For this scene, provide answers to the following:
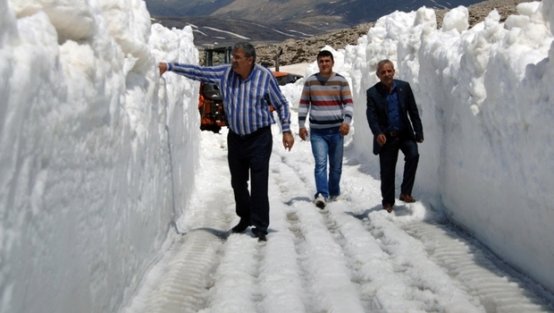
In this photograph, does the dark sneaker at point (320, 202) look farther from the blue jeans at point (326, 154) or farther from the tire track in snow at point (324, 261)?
the blue jeans at point (326, 154)

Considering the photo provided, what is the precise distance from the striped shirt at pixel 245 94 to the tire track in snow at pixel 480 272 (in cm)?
175

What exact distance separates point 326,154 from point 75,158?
16.9 feet

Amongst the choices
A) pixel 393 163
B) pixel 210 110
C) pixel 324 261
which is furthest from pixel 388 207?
pixel 210 110

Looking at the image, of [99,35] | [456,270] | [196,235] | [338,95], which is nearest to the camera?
[99,35]

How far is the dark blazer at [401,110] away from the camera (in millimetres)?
7430

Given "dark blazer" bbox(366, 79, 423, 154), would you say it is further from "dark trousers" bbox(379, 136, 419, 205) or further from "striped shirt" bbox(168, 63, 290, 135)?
"striped shirt" bbox(168, 63, 290, 135)

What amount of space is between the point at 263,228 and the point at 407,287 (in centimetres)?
190

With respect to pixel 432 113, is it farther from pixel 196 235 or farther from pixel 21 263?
pixel 21 263

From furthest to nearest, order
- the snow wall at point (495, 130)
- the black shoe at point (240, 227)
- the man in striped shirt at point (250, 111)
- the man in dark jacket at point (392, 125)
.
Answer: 1. the man in dark jacket at point (392, 125)
2. the black shoe at point (240, 227)
3. the man in striped shirt at point (250, 111)
4. the snow wall at point (495, 130)

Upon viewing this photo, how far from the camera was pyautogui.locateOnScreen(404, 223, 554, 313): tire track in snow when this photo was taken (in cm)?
461

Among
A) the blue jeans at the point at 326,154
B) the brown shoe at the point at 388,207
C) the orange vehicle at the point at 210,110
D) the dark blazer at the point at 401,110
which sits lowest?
the orange vehicle at the point at 210,110

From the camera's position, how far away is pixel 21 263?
277cm

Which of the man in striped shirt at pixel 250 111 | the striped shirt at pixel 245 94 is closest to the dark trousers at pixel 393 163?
the man in striped shirt at pixel 250 111

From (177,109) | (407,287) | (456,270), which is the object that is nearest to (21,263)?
(407,287)
